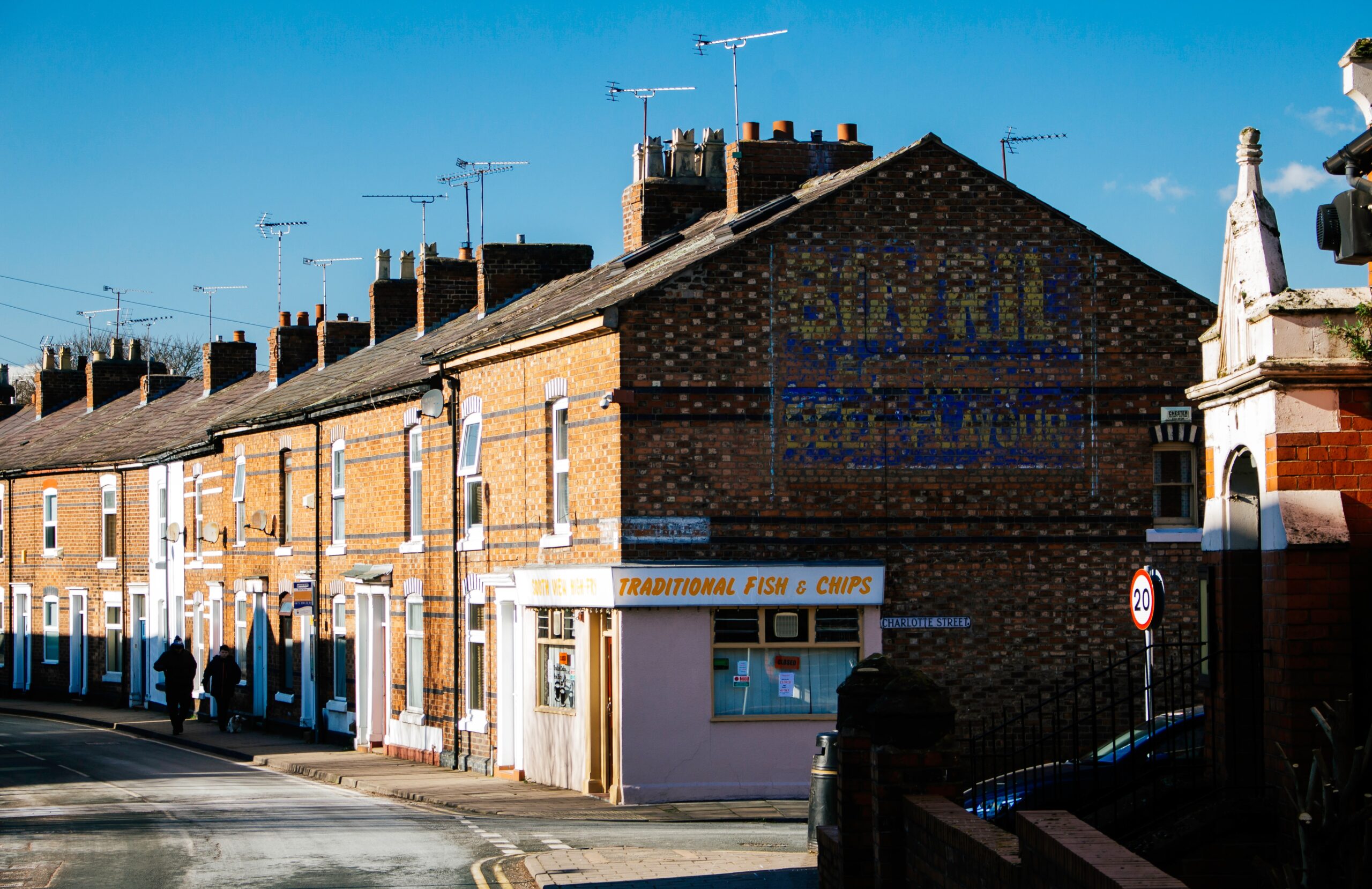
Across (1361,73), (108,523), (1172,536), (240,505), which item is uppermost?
Answer: (1361,73)

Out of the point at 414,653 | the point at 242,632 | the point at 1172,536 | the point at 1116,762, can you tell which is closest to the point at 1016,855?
the point at 1116,762

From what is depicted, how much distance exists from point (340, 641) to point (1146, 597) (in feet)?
62.7

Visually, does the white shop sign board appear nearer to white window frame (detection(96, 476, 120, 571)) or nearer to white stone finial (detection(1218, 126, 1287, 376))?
white stone finial (detection(1218, 126, 1287, 376))

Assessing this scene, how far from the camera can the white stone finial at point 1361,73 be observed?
9711 millimetres

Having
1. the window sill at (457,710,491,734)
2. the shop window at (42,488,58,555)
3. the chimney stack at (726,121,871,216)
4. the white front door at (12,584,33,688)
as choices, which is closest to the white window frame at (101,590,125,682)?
the shop window at (42,488,58,555)

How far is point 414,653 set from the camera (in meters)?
29.2

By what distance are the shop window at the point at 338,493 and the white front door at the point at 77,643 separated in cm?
1662

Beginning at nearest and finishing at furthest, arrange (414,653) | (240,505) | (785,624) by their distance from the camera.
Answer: (785,624), (414,653), (240,505)

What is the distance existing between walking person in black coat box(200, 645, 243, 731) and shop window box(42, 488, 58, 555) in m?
14.2

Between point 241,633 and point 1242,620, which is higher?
point 1242,620

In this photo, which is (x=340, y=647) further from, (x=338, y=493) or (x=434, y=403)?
(x=434, y=403)

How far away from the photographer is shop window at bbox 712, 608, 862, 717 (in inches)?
861

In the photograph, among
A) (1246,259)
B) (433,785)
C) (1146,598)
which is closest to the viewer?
(1246,259)

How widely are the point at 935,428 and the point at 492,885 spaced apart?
1035cm
